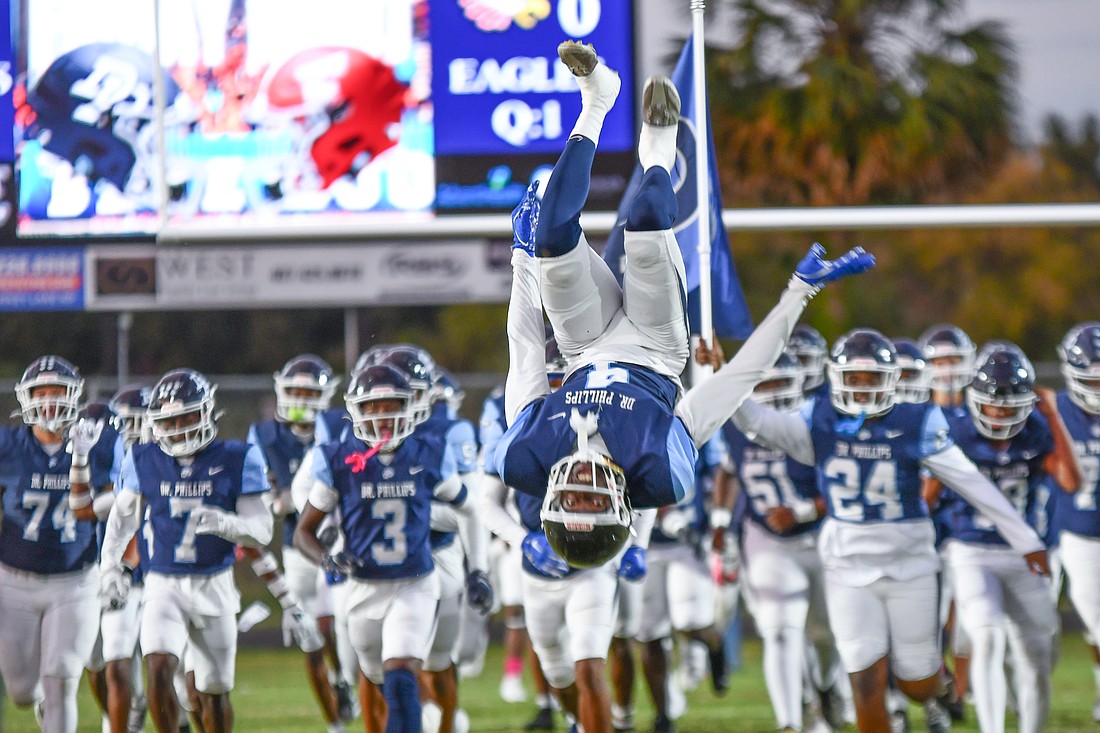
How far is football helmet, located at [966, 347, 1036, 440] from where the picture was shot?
669 cm

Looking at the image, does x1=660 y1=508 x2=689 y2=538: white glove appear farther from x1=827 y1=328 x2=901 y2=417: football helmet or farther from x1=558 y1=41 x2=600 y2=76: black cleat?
x1=558 y1=41 x2=600 y2=76: black cleat

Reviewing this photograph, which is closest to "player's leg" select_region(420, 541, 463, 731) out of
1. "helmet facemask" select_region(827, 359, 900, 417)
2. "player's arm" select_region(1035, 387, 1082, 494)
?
"helmet facemask" select_region(827, 359, 900, 417)

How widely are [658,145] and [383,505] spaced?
2.02 m

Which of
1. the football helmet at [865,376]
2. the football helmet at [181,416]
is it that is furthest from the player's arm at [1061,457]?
the football helmet at [181,416]

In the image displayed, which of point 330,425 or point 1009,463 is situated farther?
point 330,425

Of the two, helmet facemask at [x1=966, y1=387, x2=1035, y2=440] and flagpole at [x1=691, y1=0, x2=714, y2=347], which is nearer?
flagpole at [x1=691, y1=0, x2=714, y2=347]

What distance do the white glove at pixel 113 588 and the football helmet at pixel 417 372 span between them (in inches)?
57.0

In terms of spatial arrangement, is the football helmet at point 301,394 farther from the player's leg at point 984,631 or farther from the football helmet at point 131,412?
the player's leg at point 984,631

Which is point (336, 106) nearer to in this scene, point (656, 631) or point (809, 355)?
point (809, 355)

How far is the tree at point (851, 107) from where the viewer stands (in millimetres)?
18266

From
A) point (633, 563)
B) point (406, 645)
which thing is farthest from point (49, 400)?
point (633, 563)

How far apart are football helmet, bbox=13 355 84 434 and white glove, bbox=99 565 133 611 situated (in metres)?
0.85

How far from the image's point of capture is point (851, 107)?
18109 mm

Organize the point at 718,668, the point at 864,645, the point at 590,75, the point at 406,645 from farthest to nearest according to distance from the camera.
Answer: the point at 718,668, the point at 864,645, the point at 406,645, the point at 590,75
